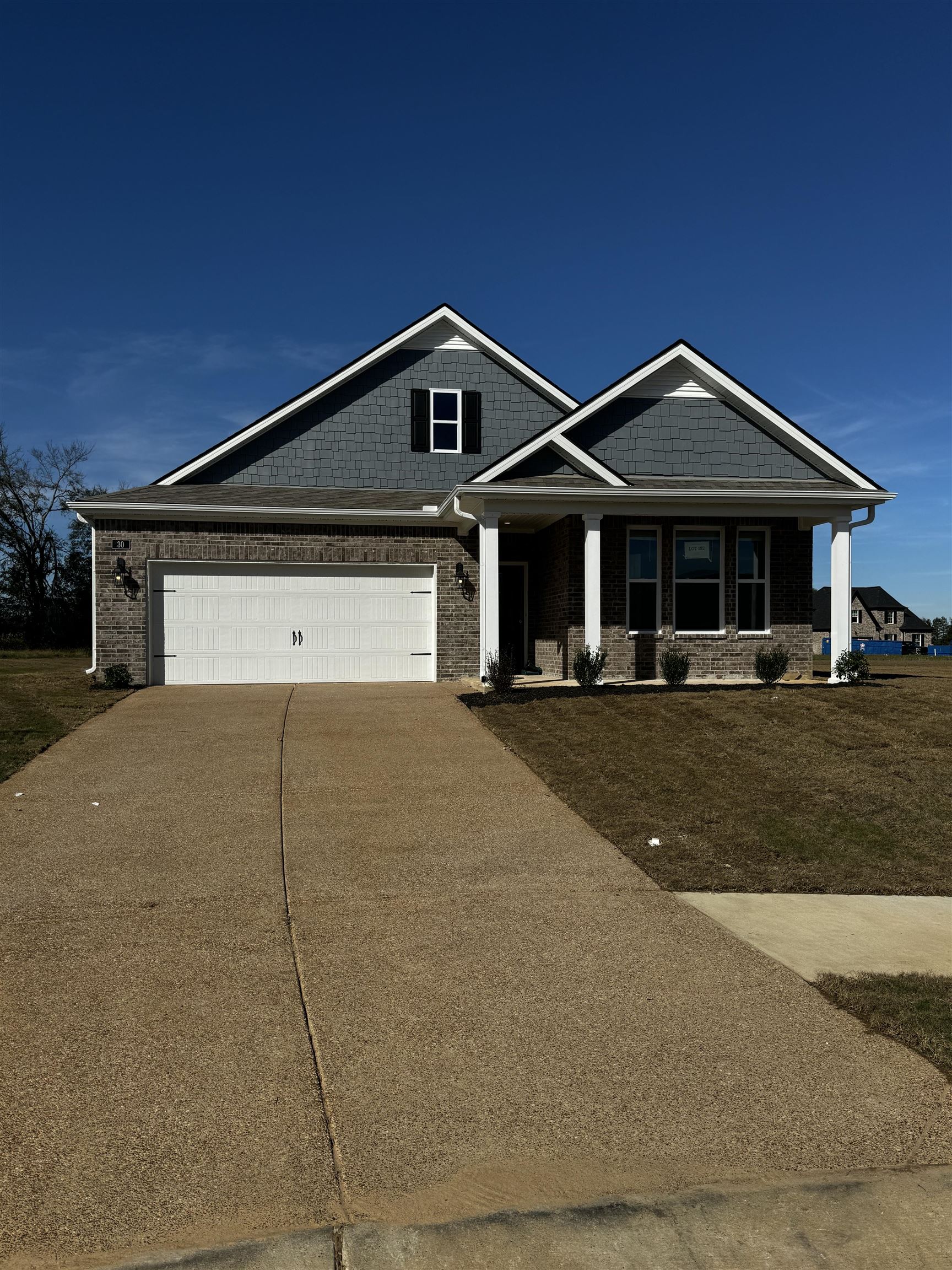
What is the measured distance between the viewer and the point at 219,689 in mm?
16594

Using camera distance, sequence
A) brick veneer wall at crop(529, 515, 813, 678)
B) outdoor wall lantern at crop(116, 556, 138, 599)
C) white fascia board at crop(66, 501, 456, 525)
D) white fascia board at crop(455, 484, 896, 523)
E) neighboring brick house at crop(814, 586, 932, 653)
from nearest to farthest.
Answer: white fascia board at crop(455, 484, 896, 523) → white fascia board at crop(66, 501, 456, 525) → outdoor wall lantern at crop(116, 556, 138, 599) → brick veneer wall at crop(529, 515, 813, 678) → neighboring brick house at crop(814, 586, 932, 653)

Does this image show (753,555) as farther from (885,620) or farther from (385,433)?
(885,620)

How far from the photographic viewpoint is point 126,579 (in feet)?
56.1

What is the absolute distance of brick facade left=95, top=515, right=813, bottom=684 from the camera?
17188 millimetres

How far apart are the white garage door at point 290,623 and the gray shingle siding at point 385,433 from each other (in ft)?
8.25

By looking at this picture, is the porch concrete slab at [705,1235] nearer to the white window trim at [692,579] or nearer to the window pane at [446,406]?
the white window trim at [692,579]

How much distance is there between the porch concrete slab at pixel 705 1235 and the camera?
114 inches

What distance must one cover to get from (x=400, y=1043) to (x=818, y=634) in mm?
77470

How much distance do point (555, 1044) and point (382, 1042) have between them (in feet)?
2.44

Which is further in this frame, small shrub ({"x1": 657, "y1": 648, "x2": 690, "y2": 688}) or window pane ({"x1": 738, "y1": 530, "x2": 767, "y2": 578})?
window pane ({"x1": 738, "y1": 530, "x2": 767, "y2": 578})

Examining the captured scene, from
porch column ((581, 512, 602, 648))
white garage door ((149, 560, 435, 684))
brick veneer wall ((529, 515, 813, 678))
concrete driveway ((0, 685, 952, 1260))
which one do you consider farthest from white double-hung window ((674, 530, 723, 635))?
concrete driveway ((0, 685, 952, 1260))

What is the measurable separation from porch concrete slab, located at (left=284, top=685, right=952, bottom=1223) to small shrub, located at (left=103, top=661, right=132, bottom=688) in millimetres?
10371

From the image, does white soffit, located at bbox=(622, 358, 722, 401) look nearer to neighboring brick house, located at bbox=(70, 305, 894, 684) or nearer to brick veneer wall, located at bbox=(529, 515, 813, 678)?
neighboring brick house, located at bbox=(70, 305, 894, 684)

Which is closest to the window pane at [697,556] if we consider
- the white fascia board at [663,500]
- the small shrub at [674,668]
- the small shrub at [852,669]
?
the white fascia board at [663,500]
